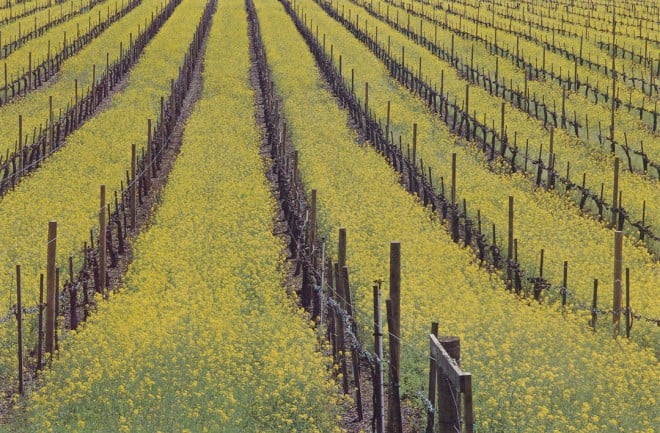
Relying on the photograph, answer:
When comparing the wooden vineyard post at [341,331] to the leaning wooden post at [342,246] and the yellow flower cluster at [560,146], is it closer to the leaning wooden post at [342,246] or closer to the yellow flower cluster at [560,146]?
the leaning wooden post at [342,246]

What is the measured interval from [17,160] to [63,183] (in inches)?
178

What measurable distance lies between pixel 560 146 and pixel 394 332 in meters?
22.5

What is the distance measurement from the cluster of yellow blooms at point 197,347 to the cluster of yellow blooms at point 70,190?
52.9 inches

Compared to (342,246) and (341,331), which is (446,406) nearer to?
(341,331)

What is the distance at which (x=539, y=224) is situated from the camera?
23.5m

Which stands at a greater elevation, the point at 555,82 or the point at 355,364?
the point at 355,364

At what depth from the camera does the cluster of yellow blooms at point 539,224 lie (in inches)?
754

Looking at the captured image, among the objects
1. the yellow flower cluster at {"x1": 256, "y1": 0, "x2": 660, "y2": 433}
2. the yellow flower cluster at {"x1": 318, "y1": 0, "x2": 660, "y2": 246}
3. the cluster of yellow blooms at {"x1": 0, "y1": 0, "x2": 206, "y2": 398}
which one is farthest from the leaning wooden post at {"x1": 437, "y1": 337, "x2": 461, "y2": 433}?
the yellow flower cluster at {"x1": 318, "y1": 0, "x2": 660, "y2": 246}

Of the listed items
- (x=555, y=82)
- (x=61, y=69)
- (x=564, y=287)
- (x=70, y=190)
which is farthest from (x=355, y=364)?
(x=61, y=69)

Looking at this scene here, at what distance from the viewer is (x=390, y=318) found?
11859 mm

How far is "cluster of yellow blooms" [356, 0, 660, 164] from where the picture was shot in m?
35.6

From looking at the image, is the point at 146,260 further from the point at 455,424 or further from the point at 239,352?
the point at 455,424

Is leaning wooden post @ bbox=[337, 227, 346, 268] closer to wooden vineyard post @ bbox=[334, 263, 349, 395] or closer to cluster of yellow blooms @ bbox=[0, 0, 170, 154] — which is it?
wooden vineyard post @ bbox=[334, 263, 349, 395]

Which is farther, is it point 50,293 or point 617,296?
point 617,296
